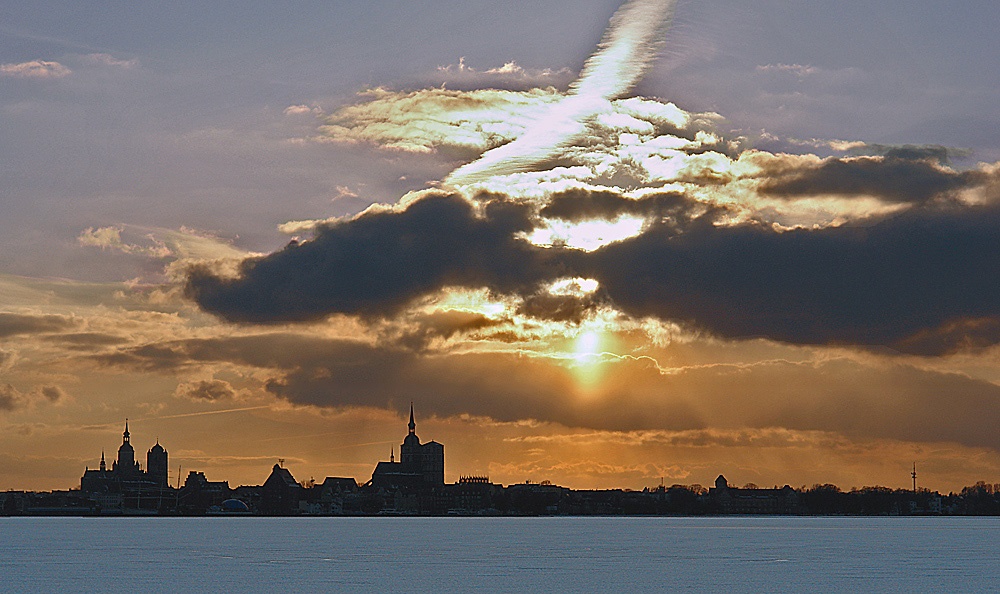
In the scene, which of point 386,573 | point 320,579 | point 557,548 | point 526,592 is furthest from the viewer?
point 557,548

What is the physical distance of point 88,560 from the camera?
6191 inches

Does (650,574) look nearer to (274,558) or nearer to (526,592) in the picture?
(526,592)

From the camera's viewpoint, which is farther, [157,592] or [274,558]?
[274,558]

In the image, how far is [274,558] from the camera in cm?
15862

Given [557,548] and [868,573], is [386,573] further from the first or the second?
[557,548]

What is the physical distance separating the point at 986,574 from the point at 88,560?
106 metres

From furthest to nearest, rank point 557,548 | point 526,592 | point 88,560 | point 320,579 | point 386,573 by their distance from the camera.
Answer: point 557,548 < point 88,560 < point 386,573 < point 320,579 < point 526,592

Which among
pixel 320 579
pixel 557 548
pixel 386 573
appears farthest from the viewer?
pixel 557 548

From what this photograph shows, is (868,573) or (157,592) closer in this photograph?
(157,592)

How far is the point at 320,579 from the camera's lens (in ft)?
Result: 385

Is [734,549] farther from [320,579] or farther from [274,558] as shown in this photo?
[320,579]

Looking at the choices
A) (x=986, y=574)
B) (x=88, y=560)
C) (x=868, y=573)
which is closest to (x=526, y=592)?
(x=868, y=573)

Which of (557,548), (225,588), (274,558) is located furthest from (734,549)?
(225,588)

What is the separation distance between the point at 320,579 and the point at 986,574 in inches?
2685
